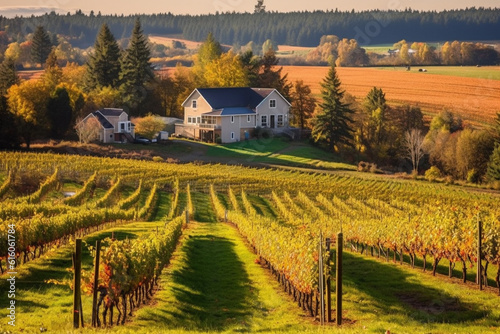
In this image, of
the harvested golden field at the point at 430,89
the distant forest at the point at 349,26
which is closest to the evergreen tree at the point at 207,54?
the harvested golden field at the point at 430,89

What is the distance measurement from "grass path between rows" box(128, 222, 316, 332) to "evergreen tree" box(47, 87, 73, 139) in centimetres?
5069

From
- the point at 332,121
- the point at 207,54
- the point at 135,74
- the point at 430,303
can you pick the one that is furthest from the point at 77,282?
the point at 207,54

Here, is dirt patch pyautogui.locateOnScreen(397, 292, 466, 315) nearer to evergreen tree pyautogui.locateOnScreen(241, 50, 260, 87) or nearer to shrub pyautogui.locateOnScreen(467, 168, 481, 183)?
shrub pyautogui.locateOnScreen(467, 168, 481, 183)

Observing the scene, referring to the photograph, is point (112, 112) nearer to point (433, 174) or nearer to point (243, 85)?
point (243, 85)

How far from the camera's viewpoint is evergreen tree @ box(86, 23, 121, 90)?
88938mm

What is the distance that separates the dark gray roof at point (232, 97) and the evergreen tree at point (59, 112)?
1599 centimetres

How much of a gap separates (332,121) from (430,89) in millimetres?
26035

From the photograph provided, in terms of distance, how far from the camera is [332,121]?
81.9 m

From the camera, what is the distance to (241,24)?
185000mm

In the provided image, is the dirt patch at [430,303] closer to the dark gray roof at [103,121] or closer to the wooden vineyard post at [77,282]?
the wooden vineyard post at [77,282]

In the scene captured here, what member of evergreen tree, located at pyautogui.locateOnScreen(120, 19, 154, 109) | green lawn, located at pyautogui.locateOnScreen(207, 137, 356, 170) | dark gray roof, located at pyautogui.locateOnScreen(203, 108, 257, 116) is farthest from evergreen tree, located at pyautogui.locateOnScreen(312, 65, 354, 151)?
evergreen tree, located at pyautogui.locateOnScreen(120, 19, 154, 109)

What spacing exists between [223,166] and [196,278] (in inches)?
1666

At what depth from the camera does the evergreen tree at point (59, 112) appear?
74.1 m

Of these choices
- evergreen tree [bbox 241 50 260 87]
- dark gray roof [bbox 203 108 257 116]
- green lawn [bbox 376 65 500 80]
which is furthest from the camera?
green lawn [bbox 376 65 500 80]
